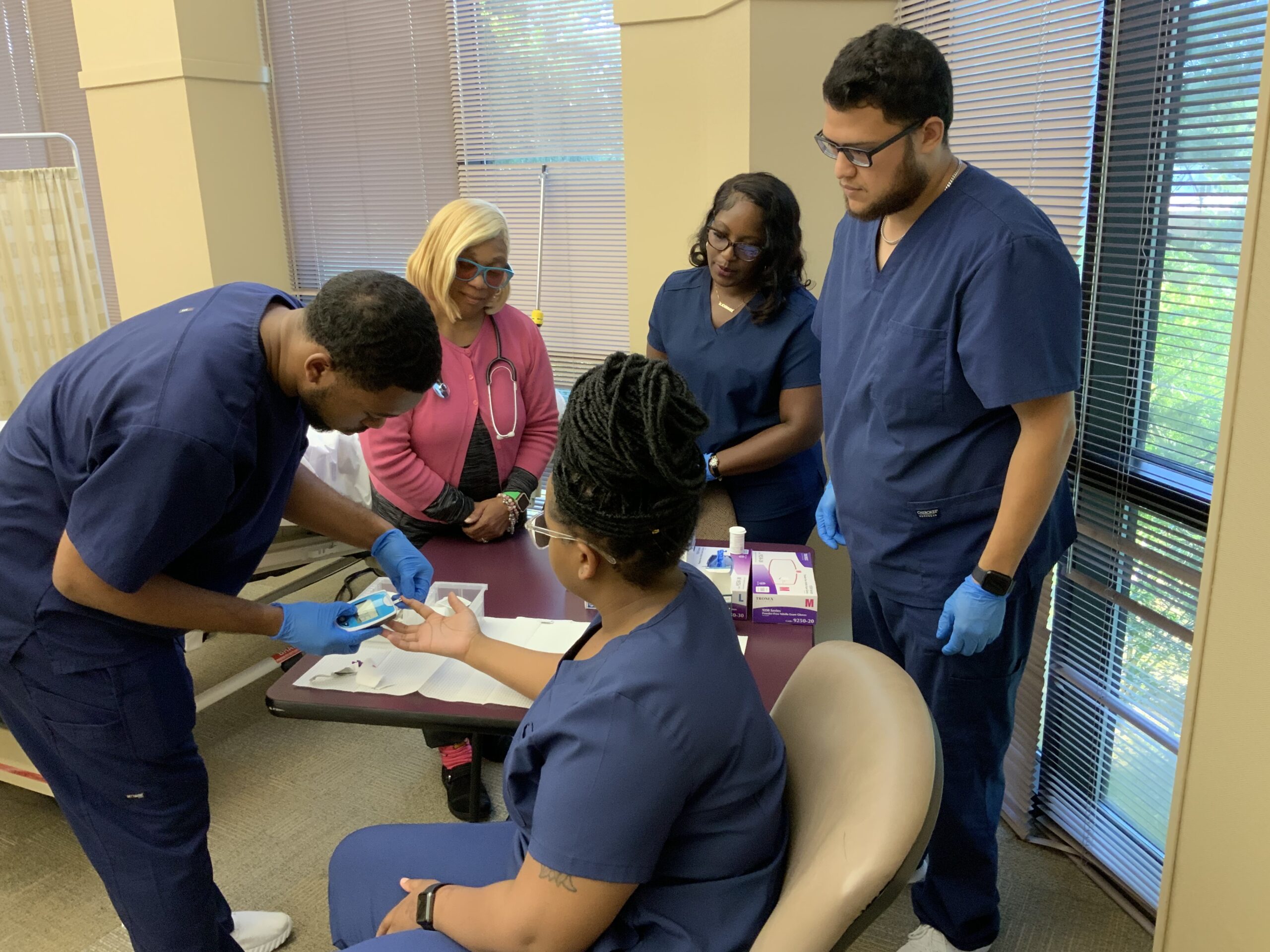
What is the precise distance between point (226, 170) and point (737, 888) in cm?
386

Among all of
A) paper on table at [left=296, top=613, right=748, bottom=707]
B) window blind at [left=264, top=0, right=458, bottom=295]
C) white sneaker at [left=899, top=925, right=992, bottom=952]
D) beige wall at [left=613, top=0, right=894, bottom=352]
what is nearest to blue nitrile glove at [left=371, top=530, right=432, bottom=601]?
paper on table at [left=296, top=613, right=748, bottom=707]

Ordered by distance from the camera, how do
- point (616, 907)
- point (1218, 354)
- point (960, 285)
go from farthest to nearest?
1. point (1218, 354)
2. point (960, 285)
3. point (616, 907)

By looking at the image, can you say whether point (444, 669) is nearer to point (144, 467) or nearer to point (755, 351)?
point (144, 467)

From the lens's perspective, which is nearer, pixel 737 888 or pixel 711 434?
pixel 737 888

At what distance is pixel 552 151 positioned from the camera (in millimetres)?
3686

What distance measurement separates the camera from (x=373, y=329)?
129cm

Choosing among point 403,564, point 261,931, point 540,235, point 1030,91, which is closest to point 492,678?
point 403,564

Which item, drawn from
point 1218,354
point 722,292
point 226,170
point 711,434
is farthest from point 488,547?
point 226,170

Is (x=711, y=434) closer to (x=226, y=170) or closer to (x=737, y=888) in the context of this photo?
(x=737, y=888)

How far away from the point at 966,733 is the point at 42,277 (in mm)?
3699

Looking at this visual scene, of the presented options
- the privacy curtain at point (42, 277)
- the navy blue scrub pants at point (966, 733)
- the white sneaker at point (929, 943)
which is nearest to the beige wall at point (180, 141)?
the privacy curtain at point (42, 277)

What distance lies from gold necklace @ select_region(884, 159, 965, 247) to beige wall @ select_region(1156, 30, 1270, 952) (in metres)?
0.49

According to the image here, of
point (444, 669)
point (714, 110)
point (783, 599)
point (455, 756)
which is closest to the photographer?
point (444, 669)

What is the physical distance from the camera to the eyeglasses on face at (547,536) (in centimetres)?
108
